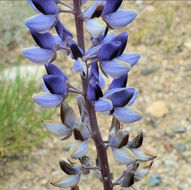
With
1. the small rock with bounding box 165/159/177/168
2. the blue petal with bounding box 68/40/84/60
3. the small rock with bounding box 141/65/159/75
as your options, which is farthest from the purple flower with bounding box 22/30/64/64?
the small rock with bounding box 141/65/159/75

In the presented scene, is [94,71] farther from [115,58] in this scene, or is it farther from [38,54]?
[38,54]

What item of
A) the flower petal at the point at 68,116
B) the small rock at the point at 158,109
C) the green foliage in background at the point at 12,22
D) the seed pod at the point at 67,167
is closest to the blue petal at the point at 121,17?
the flower petal at the point at 68,116

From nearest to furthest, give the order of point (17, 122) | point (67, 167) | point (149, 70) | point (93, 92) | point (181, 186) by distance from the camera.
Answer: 1. point (93, 92)
2. point (67, 167)
3. point (181, 186)
4. point (17, 122)
5. point (149, 70)

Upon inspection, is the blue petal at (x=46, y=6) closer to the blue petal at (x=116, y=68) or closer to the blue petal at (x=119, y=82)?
the blue petal at (x=116, y=68)

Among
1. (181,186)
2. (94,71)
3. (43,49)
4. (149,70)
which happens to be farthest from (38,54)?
(149,70)

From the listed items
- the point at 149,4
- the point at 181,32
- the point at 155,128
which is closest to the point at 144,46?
the point at 181,32

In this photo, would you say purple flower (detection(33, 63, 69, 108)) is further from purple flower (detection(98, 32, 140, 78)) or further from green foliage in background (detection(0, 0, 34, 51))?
green foliage in background (detection(0, 0, 34, 51))
